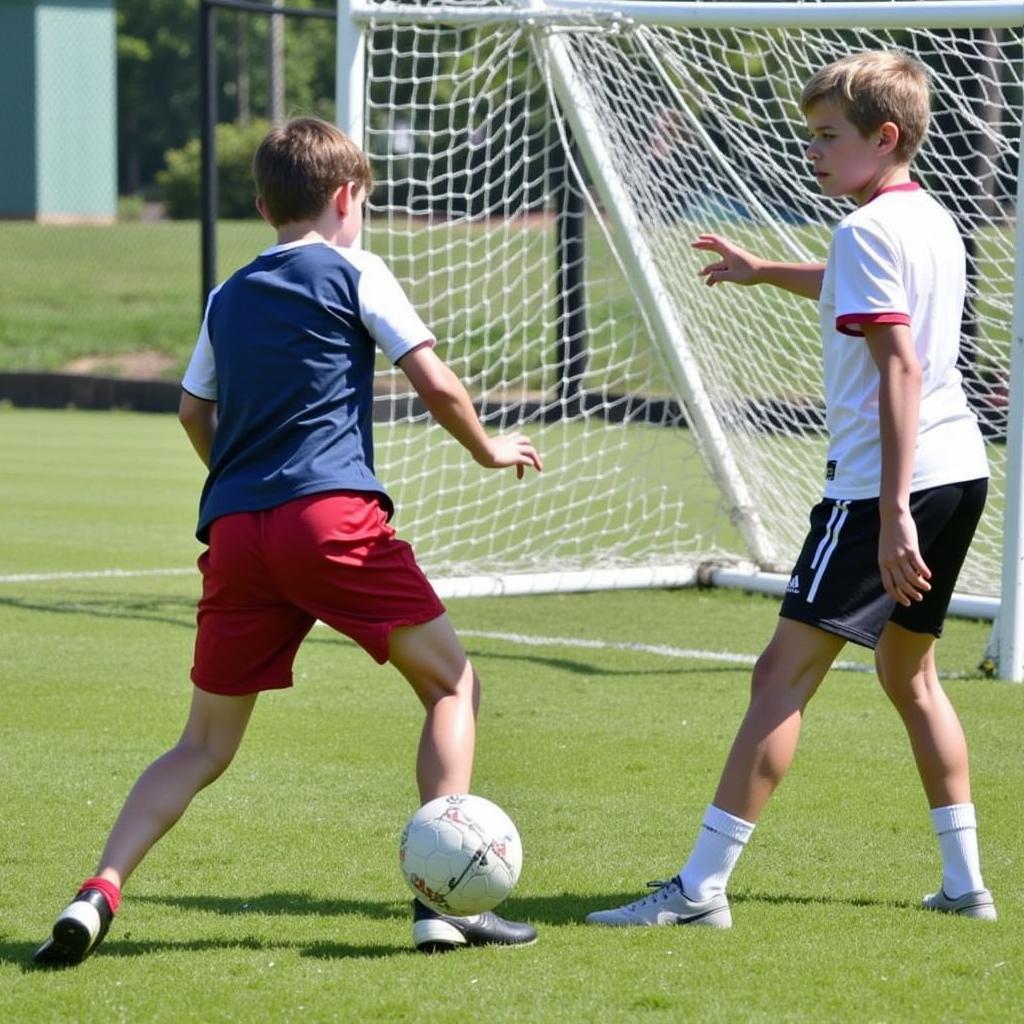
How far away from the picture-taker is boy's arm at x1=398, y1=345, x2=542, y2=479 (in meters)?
3.88

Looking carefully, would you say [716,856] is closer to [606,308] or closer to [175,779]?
[175,779]

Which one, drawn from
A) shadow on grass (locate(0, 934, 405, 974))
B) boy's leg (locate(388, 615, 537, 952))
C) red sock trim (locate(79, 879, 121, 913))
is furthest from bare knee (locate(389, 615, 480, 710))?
red sock trim (locate(79, 879, 121, 913))

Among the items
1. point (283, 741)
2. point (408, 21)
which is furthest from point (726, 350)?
point (283, 741)

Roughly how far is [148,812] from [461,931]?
70cm

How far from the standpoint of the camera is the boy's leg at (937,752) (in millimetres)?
4242

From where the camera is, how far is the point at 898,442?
3.90m

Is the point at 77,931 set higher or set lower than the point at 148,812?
lower

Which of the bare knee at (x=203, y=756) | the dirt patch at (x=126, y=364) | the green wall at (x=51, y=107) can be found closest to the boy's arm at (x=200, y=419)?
the bare knee at (x=203, y=756)

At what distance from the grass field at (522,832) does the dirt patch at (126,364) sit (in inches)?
764

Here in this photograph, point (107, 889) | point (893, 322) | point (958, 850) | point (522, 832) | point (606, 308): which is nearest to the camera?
point (107, 889)

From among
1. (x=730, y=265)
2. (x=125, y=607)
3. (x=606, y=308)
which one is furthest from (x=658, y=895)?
(x=606, y=308)

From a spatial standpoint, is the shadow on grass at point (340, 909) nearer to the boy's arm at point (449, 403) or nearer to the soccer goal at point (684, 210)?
the boy's arm at point (449, 403)

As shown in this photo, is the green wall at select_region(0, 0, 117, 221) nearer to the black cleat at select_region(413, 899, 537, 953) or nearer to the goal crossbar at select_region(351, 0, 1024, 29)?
the goal crossbar at select_region(351, 0, 1024, 29)

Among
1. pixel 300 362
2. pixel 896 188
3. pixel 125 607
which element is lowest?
pixel 125 607
